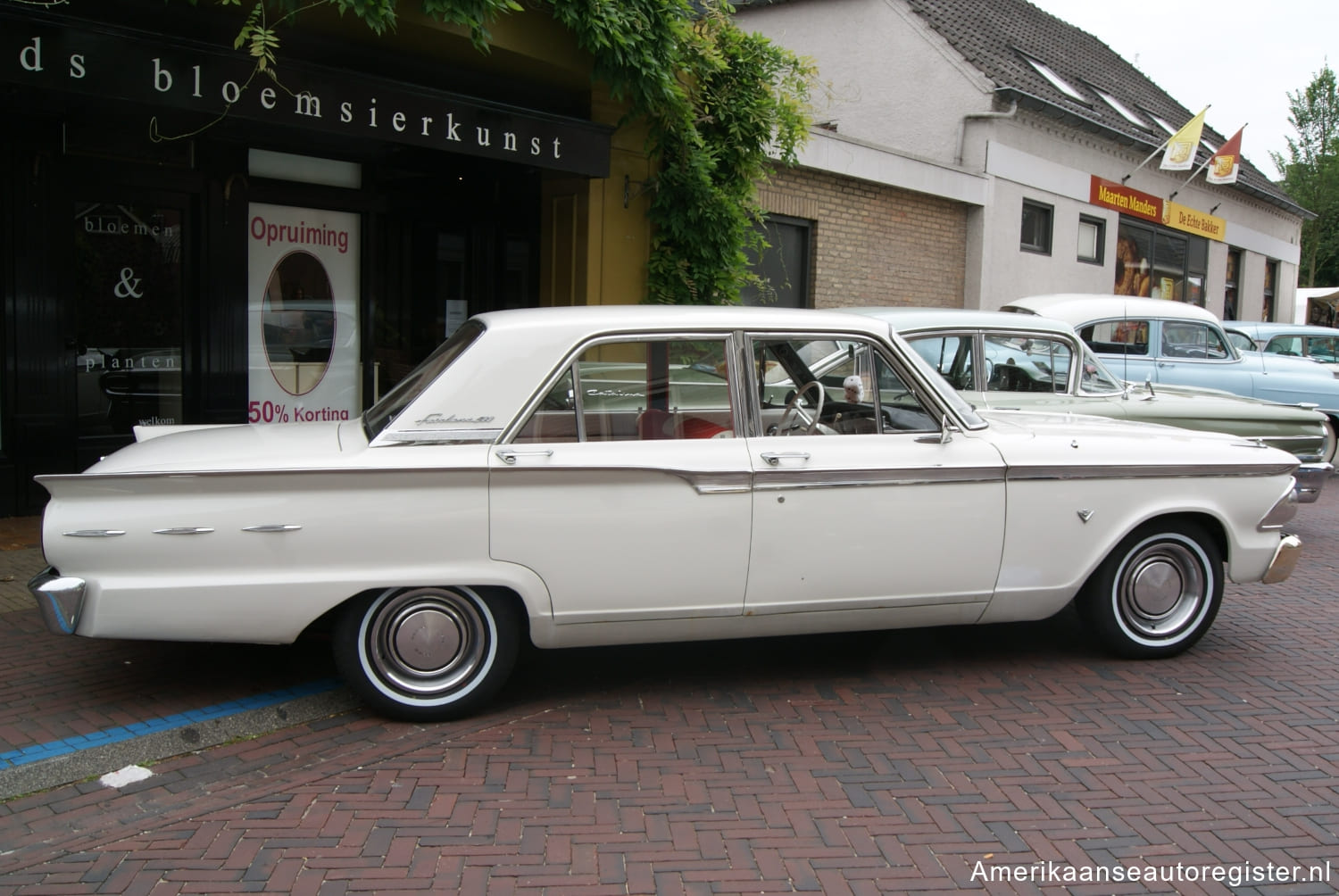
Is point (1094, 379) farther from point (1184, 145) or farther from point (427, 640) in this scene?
point (1184, 145)

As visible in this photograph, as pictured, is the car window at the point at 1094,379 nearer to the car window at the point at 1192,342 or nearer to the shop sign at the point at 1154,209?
the car window at the point at 1192,342

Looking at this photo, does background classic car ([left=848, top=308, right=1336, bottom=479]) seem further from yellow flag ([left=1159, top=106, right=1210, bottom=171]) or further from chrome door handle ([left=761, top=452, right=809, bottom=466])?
yellow flag ([left=1159, top=106, right=1210, bottom=171])

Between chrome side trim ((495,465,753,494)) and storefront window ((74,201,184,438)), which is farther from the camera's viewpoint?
storefront window ((74,201,184,438))

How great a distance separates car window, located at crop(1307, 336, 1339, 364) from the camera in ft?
52.5

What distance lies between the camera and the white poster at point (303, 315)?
27.8 ft

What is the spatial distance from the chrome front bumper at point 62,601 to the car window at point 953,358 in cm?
553

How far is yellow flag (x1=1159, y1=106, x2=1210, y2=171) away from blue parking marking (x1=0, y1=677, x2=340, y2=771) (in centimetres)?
1833

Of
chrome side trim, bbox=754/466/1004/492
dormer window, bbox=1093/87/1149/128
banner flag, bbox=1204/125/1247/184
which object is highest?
dormer window, bbox=1093/87/1149/128

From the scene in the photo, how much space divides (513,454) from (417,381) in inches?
25.7

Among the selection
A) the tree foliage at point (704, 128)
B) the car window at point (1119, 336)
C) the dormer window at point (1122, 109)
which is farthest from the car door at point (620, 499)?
the dormer window at point (1122, 109)

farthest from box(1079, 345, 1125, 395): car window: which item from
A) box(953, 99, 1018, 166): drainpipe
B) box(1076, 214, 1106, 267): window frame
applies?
box(1076, 214, 1106, 267): window frame

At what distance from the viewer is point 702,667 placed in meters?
5.02

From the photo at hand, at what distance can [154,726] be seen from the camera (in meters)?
4.19

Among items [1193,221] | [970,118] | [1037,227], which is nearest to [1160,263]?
[1193,221]
